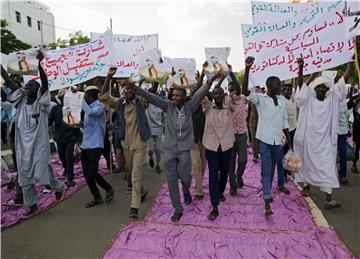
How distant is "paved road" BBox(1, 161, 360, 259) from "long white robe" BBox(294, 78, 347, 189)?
48cm

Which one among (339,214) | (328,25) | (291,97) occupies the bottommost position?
(339,214)

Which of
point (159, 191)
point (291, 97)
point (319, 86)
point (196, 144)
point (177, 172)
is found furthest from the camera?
point (291, 97)

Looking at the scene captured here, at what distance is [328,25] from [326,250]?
3166 mm

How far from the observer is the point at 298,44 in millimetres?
4922

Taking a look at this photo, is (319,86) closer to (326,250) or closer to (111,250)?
(326,250)

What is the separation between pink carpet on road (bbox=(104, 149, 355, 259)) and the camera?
337 centimetres

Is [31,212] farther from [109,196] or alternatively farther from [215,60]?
[215,60]

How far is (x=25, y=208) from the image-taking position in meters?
4.93

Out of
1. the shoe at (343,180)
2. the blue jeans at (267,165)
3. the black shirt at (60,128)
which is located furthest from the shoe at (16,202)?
the shoe at (343,180)

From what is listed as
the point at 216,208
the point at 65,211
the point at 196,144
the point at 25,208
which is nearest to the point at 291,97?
the point at 196,144

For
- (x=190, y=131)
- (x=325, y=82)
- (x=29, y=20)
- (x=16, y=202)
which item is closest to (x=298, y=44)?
(x=325, y=82)

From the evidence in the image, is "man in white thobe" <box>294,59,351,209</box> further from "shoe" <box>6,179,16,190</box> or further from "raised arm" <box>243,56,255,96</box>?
"shoe" <box>6,179,16,190</box>

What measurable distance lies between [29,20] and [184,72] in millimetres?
39197

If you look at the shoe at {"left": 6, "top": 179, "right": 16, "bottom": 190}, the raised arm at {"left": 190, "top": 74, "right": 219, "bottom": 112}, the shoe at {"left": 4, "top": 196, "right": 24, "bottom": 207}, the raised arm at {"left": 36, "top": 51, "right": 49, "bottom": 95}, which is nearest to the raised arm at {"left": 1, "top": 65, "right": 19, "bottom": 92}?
the raised arm at {"left": 36, "top": 51, "right": 49, "bottom": 95}
